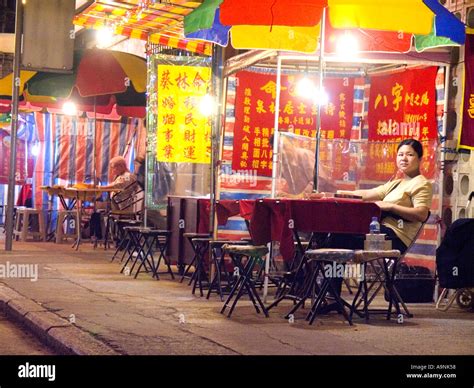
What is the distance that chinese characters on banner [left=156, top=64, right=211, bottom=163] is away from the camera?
14539 mm

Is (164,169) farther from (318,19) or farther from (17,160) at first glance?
(17,160)

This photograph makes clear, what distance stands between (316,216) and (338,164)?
3116 millimetres

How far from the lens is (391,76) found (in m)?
12.9

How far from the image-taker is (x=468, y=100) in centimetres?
1149

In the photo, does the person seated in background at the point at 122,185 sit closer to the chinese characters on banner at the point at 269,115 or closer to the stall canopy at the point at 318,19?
the chinese characters on banner at the point at 269,115

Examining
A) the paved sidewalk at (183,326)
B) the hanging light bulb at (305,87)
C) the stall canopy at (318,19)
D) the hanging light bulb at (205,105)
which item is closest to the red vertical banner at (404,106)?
the hanging light bulb at (305,87)

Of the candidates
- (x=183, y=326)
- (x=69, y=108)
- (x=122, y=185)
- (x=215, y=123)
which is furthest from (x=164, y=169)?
(x=69, y=108)

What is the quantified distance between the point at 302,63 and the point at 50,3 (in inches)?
200

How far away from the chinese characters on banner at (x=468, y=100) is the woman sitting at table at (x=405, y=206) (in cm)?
A: 118

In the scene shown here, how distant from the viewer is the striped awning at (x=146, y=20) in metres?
13.4

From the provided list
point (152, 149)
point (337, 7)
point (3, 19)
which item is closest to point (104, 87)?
point (152, 149)

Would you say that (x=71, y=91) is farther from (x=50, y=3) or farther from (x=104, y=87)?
(x=50, y=3)

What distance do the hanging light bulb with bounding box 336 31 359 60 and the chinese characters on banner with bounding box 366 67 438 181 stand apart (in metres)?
1.26

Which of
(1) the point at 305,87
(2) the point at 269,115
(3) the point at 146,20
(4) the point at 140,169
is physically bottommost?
(4) the point at 140,169
